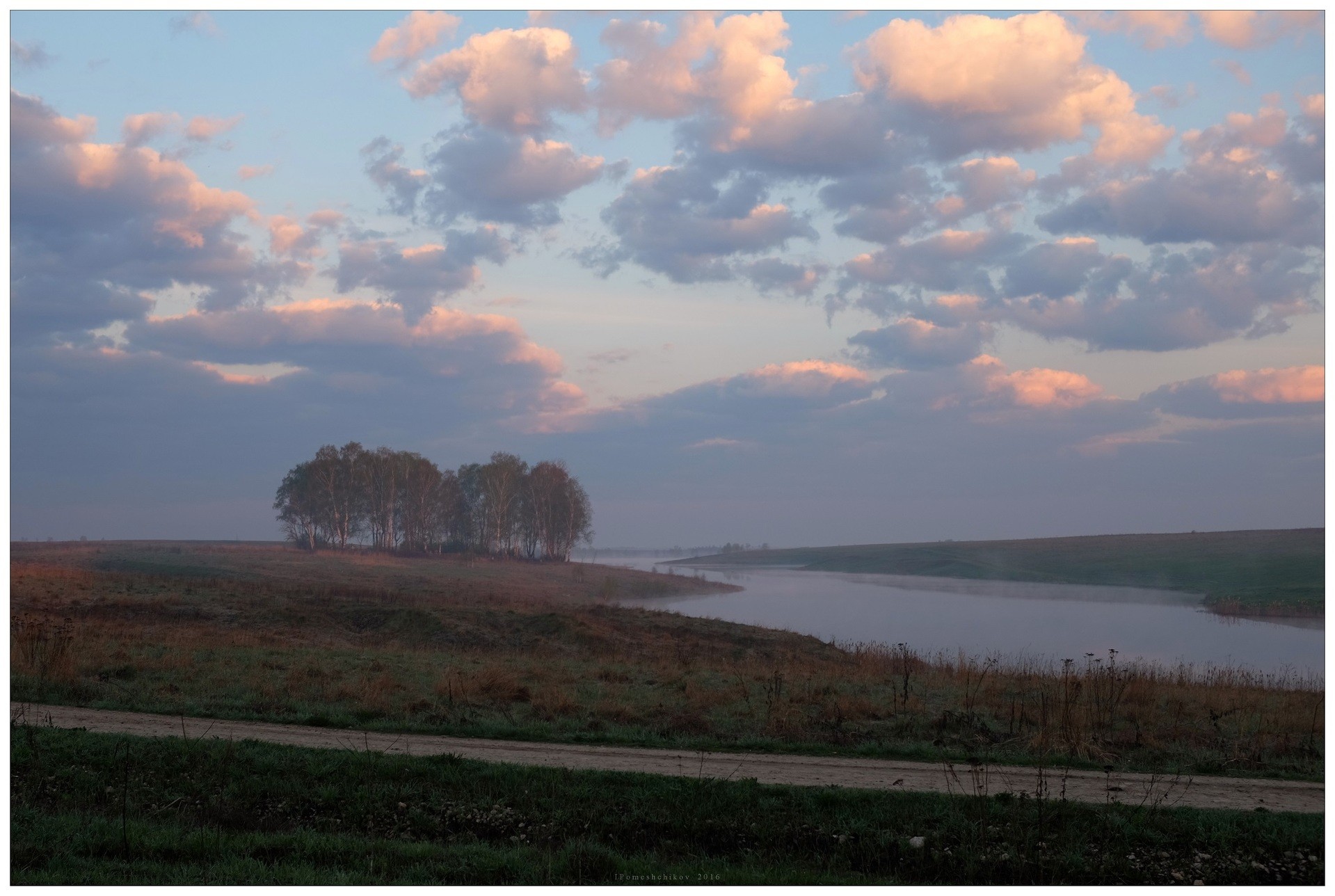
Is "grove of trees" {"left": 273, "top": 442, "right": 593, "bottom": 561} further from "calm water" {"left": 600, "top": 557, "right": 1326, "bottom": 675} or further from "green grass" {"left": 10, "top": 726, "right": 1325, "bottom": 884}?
"green grass" {"left": 10, "top": 726, "right": 1325, "bottom": 884}

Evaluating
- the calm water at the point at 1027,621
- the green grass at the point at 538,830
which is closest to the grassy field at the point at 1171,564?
the calm water at the point at 1027,621

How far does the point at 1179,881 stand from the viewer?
10250mm

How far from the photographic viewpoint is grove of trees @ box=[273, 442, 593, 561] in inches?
4077

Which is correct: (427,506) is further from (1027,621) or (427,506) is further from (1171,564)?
(1171,564)

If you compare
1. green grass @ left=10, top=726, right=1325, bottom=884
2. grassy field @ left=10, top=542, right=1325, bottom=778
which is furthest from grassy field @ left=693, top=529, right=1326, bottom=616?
green grass @ left=10, top=726, right=1325, bottom=884

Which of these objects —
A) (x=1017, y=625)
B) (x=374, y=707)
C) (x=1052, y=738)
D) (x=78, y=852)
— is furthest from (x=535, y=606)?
(x=78, y=852)

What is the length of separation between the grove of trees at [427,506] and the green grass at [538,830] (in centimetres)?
8979

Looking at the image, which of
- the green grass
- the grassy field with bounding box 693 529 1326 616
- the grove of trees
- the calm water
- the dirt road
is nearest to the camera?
the green grass

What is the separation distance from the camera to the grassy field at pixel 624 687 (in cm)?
1670

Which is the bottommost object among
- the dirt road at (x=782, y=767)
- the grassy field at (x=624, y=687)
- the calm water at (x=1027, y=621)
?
the calm water at (x=1027, y=621)

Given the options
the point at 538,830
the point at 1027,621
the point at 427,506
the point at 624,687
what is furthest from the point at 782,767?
the point at 427,506

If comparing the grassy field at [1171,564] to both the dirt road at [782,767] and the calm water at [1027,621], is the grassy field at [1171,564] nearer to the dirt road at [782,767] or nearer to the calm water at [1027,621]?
the calm water at [1027,621]

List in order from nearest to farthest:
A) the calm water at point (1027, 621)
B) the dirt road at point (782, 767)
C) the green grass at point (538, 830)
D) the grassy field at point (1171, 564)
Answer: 1. the green grass at point (538, 830)
2. the dirt road at point (782, 767)
3. the calm water at point (1027, 621)
4. the grassy field at point (1171, 564)

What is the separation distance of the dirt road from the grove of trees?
8613cm
